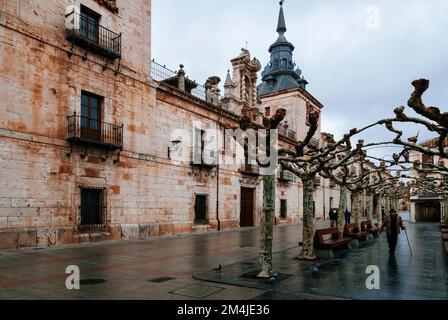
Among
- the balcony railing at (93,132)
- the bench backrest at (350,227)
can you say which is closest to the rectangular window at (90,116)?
the balcony railing at (93,132)

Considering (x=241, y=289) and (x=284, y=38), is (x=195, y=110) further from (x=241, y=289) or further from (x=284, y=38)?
(x=284, y=38)

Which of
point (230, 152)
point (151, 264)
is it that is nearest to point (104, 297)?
point (151, 264)

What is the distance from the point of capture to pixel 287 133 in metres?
34.1

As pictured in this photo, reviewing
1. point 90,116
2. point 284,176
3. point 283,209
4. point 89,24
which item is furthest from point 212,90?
point 283,209

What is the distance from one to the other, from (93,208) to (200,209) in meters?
7.80

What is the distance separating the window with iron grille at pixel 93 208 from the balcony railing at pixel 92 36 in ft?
19.3

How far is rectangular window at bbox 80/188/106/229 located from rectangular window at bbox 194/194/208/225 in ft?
22.4

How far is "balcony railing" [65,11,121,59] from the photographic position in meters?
14.0

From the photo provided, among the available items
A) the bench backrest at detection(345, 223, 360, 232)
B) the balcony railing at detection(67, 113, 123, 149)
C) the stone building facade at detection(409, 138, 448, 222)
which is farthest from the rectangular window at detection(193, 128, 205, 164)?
the stone building facade at detection(409, 138, 448, 222)

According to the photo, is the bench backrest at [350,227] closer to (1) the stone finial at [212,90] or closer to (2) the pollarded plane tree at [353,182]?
(2) the pollarded plane tree at [353,182]

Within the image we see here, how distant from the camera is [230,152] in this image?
24141 mm

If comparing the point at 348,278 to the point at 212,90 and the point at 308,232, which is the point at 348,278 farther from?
the point at 212,90

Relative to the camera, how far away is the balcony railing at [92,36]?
553 inches
